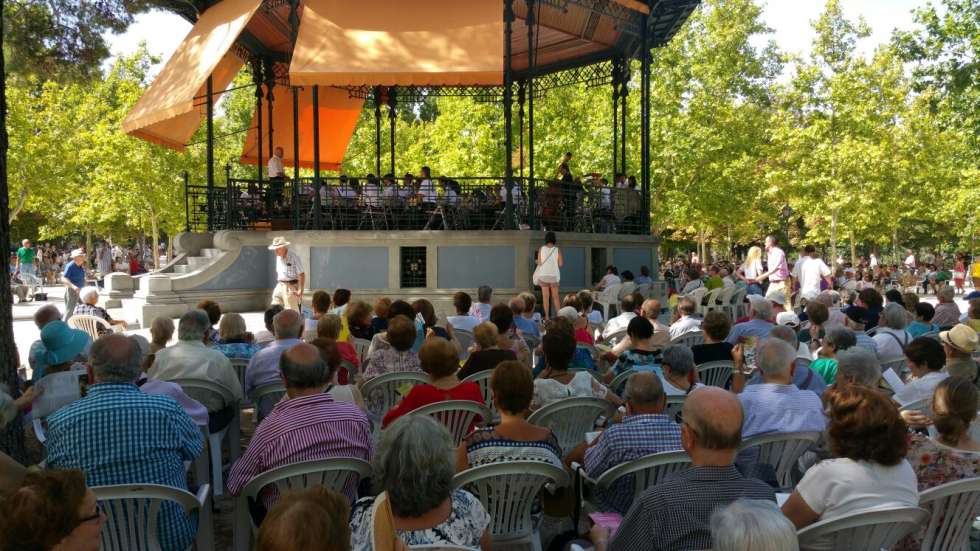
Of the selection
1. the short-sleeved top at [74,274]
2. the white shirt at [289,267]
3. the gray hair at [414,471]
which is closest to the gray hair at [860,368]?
the gray hair at [414,471]

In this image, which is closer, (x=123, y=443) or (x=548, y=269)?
(x=123, y=443)

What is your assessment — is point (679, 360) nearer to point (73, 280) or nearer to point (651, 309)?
point (651, 309)

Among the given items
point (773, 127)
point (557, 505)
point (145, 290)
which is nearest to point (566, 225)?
point (145, 290)

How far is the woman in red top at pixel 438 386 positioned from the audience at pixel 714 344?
232 centimetres

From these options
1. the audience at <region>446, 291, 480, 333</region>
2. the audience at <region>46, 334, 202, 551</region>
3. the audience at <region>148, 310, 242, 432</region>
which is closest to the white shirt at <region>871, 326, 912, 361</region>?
the audience at <region>446, 291, 480, 333</region>

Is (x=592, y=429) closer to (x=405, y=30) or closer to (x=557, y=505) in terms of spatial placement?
(x=557, y=505)

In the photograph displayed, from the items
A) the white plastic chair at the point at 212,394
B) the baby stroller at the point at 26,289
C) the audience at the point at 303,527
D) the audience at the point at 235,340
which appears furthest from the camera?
the baby stroller at the point at 26,289

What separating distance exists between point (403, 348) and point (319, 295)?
6.67 feet

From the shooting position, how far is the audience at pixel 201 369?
17.2ft

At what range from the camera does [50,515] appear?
2275 millimetres

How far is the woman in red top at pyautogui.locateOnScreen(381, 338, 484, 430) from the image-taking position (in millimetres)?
4539

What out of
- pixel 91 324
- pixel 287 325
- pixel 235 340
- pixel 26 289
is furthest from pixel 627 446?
pixel 26 289

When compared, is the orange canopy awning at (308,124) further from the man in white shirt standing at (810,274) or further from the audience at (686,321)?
the audience at (686,321)

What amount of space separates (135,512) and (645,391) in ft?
7.38
